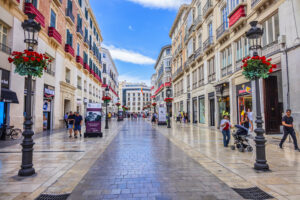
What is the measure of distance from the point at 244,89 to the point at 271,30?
15.2ft

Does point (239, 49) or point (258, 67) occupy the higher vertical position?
point (239, 49)

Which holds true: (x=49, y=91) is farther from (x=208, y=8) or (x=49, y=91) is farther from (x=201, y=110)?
(x=208, y=8)

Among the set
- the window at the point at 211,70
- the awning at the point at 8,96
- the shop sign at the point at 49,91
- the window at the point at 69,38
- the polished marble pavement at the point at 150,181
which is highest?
the window at the point at 69,38

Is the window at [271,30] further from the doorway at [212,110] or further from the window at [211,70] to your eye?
the doorway at [212,110]

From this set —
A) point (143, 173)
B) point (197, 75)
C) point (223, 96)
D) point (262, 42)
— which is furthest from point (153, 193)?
point (197, 75)

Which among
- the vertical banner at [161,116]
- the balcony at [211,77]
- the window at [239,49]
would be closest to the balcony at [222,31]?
the window at [239,49]

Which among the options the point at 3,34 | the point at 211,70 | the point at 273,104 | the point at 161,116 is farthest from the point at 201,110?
the point at 3,34

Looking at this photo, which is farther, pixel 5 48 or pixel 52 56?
pixel 52 56

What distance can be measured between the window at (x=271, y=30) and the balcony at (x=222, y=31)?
4.47m

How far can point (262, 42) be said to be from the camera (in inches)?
521

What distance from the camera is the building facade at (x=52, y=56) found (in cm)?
1222

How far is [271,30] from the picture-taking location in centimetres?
1248

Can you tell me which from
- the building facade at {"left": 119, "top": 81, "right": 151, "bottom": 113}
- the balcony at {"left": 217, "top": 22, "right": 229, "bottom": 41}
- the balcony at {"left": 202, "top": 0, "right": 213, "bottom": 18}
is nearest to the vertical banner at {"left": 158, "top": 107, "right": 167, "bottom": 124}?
the balcony at {"left": 217, "top": 22, "right": 229, "bottom": 41}

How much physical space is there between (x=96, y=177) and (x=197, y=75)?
2289 cm
